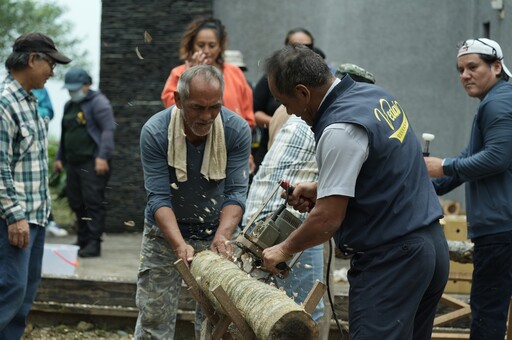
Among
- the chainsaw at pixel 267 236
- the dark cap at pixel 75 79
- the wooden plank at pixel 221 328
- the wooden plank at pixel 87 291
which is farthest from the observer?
the dark cap at pixel 75 79

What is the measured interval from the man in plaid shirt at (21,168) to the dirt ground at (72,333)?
4.89ft

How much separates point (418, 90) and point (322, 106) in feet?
25.8

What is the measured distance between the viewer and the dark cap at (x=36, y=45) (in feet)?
23.4

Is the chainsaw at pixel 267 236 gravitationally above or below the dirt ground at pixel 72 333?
above

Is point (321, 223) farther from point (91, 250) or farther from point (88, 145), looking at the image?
point (91, 250)

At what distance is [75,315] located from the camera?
29.8ft

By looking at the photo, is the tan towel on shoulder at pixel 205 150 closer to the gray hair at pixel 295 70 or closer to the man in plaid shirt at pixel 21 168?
the man in plaid shirt at pixel 21 168

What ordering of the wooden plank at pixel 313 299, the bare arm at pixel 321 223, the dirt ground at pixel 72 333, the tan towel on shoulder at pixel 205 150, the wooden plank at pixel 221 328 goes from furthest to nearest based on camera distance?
1. the dirt ground at pixel 72 333
2. the tan towel on shoulder at pixel 205 150
3. the wooden plank at pixel 221 328
4. the wooden plank at pixel 313 299
5. the bare arm at pixel 321 223

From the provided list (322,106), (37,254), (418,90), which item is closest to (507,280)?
(322,106)

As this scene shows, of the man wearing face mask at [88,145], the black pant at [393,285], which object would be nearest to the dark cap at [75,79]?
the man wearing face mask at [88,145]

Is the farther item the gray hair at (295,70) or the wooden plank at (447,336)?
the wooden plank at (447,336)

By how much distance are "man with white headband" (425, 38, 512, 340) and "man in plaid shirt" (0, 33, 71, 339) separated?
269 centimetres

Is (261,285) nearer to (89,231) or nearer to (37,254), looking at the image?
(37,254)

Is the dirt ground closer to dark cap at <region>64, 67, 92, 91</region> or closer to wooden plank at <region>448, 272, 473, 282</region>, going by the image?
wooden plank at <region>448, 272, 473, 282</region>
